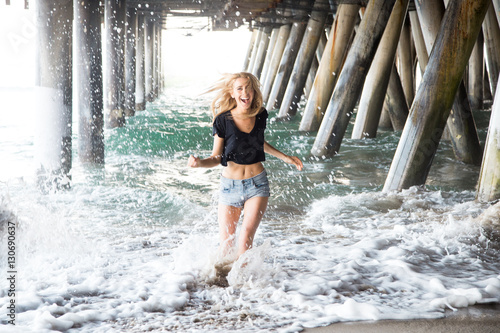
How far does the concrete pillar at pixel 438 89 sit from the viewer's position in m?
4.96

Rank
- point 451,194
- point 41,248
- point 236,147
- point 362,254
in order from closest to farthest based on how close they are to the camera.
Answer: point 236,147 < point 362,254 < point 41,248 < point 451,194

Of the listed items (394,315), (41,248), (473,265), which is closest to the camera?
(394,315)

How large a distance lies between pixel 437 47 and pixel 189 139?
640 cm

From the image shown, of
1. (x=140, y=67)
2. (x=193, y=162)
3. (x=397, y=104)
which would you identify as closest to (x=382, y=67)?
(x=397, y=104)

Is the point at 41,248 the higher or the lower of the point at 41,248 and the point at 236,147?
the lower

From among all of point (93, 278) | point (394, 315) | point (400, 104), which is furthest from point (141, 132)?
point (394, 315)

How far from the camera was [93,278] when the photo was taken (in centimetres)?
324

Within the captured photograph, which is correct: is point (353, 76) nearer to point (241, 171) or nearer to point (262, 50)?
point (241, 171)

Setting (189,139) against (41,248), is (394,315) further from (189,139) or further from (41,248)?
(189,139)

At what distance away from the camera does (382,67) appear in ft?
25.0

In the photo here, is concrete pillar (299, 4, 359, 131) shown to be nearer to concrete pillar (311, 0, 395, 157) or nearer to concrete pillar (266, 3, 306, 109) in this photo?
concrete pillar (311, 0, 395, 157)

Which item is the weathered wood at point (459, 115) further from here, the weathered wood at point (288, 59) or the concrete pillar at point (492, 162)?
the weathered wood at point (288, 59)

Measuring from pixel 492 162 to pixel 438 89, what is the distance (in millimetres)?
914

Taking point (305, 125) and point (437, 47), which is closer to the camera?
point (437, 47)
